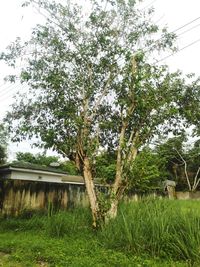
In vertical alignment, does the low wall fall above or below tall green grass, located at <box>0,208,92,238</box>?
above

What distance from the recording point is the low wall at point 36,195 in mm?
10961

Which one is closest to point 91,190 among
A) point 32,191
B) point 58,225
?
point 58,225

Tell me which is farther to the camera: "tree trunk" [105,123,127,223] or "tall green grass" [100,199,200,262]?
"tree trunk" [105,123,127,223]

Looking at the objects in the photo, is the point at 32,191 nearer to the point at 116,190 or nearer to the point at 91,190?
the point at 91,190

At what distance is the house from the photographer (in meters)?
11.0

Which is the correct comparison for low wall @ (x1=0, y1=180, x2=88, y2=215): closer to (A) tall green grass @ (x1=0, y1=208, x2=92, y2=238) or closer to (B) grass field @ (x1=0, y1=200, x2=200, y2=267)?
(A) tall green grass @ (x1=0, y1=208, x2=92, y2=238)

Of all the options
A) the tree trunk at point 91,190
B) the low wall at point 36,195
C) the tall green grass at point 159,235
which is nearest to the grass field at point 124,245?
the tall green grass at point 159,235

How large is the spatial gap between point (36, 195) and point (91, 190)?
416 cm

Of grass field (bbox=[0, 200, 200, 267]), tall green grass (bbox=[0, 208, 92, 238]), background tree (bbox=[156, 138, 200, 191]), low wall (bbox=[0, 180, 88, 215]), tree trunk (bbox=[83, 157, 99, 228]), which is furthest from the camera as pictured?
background tree (bbox=[156, 138, 200, 191])

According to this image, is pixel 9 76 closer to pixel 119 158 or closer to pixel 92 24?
pixel 92 24

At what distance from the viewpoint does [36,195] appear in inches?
462

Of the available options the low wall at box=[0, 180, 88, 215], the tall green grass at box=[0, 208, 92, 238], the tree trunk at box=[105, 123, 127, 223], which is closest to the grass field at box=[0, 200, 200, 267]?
the tall green grass at box=[0, 208, 92, 238]

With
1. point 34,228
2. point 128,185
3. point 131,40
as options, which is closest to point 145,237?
point 128,185

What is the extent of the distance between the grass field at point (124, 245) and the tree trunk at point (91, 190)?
20.0 inches
